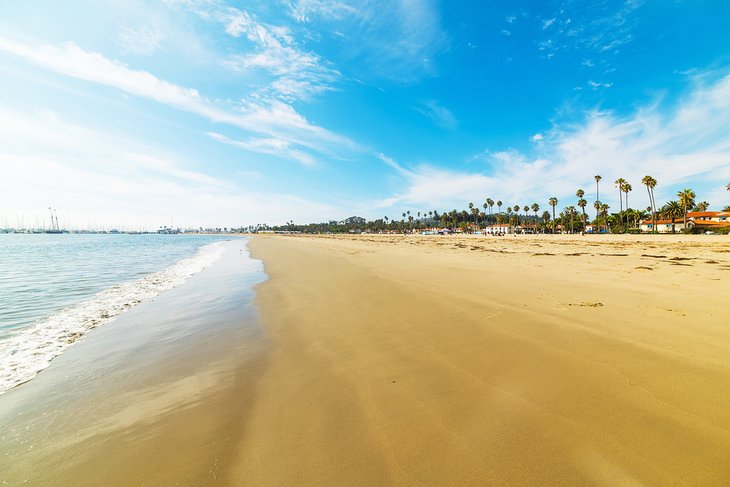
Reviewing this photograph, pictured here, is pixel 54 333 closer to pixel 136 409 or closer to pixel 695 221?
pixel 136 409

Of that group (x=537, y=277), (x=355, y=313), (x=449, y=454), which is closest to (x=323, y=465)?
(x=449, y=454)

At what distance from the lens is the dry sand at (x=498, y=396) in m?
2.33

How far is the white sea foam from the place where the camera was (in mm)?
5047

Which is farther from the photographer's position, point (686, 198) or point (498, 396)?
point (686, 198)

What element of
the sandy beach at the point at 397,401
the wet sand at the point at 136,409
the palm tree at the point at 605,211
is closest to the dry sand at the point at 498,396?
the sandy beach at the point at 397,401

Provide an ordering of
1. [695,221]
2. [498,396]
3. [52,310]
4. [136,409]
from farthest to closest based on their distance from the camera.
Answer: [695,221]
[52,310]
[136,409]
[498,396]

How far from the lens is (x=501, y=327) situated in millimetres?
5613

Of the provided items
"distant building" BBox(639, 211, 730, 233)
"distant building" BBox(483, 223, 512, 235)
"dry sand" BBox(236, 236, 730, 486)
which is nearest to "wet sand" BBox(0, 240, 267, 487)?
"dry sand" BBox(236, 236, 730, 486)

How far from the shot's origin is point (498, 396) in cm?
334

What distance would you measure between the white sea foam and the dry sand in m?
4.19

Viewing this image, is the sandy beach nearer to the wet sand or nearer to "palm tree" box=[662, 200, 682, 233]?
the wet sand

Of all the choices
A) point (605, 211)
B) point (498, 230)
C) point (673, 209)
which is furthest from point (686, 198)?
point (498, 230)

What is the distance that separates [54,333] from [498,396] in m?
9.92

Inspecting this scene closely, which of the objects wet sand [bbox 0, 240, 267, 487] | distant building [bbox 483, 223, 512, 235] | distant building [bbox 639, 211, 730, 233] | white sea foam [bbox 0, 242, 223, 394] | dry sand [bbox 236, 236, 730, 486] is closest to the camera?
dry sand [bbox 236, 236, 730, 486]
